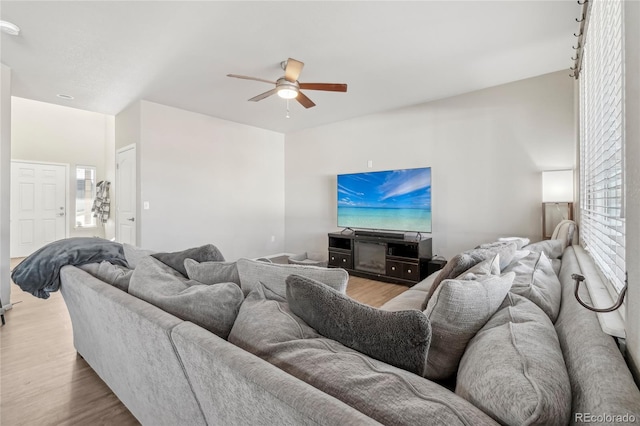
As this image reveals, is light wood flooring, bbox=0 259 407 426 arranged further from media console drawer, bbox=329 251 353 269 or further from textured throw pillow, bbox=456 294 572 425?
media console drawer, bbox=329 251 353 269

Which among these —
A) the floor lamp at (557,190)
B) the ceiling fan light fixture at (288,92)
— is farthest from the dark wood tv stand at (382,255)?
the ceiling fan light fixture at (288,92)

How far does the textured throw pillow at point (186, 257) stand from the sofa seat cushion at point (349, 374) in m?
0.73

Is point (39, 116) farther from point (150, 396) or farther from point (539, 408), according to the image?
point (539, 408)

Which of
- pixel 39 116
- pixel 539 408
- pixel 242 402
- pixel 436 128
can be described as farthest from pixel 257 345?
pixel 39 116

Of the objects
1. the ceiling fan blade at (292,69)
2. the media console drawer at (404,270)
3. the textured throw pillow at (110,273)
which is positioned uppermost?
the ceiling fan blade at (292,69)

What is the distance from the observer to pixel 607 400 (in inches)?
21.2

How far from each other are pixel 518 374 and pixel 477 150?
3.77m

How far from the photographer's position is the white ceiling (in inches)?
86.2

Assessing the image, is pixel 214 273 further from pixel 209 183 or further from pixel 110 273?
pixel 209 183

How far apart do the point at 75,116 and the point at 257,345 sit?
7.95 meters

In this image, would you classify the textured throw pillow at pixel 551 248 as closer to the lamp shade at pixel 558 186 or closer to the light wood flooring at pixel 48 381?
the lamp shade at pixel 558 186

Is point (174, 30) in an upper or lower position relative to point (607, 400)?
upper

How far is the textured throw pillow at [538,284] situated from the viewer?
1.18 meters

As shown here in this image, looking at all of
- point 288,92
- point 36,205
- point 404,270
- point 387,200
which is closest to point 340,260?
point 404,270
